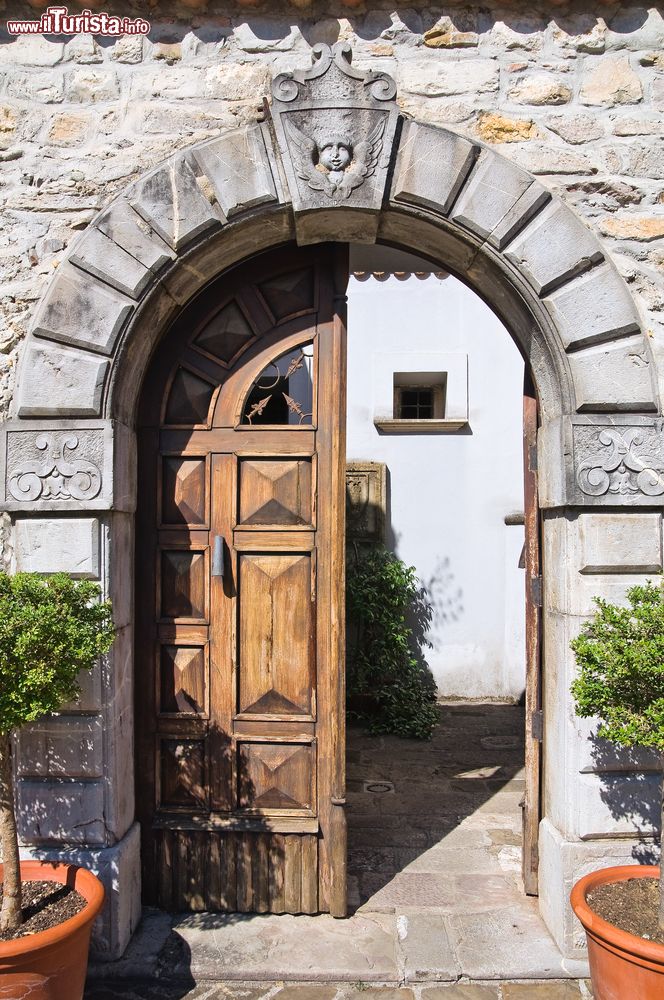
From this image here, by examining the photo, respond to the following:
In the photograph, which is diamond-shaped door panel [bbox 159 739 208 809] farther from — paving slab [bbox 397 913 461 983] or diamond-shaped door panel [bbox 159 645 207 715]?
paving slab [bbox 397 913 461 983]

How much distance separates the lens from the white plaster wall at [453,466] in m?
7.59

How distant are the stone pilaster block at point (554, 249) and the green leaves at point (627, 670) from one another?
1285 millimetres

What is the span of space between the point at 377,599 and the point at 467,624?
113cm

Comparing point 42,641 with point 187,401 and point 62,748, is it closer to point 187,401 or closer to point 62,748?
point 62,748

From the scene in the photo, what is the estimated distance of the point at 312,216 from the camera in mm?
3084

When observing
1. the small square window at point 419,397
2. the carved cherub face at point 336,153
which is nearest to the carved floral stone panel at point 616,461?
the carved cherub face at point 336,153

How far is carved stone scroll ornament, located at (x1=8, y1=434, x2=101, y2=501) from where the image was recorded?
2.96 m

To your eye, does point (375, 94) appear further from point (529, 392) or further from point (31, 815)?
point (31, 815)

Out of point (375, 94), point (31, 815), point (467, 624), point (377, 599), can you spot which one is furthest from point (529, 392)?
point (467, 624)

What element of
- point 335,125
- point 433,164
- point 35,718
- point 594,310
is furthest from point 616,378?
point 35,718

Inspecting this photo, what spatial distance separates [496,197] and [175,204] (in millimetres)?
1312

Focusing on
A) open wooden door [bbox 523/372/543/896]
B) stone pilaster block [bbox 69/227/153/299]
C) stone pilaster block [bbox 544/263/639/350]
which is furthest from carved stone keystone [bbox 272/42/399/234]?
open wooden door [bbox 523/372/543/896]

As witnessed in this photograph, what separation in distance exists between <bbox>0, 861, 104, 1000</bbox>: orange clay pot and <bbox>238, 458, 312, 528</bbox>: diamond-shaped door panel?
160 centimetres

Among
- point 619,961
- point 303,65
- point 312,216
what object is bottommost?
point 619,961
